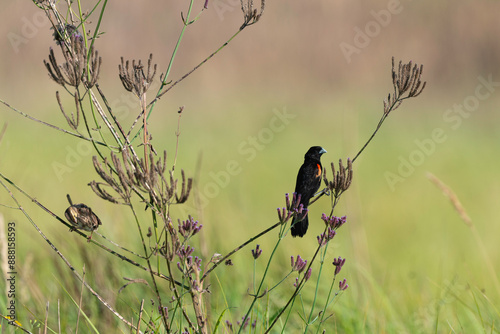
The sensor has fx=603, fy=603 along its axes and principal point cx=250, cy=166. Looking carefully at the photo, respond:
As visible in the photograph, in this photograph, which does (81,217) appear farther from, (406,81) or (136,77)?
(406,81)

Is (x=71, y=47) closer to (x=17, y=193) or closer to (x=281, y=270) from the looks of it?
(x=281, y=270)

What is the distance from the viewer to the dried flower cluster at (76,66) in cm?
178

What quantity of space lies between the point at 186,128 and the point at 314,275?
17.3 feet

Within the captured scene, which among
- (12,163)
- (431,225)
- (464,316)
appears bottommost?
(464,316)

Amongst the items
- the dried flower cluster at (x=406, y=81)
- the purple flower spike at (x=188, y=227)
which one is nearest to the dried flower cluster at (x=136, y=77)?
the purple flower spike at (x=188, y=227)

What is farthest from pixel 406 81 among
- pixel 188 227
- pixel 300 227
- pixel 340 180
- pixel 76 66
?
pixel 76 66

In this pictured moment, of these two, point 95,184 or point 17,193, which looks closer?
point 95,184

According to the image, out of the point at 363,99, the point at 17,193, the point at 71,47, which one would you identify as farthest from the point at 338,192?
the point at 363,99

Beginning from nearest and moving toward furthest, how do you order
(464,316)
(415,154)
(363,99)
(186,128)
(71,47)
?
(71,47)
(464,316)
(415,154)
(186,128)
(363,99)

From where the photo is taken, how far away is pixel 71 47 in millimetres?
1830

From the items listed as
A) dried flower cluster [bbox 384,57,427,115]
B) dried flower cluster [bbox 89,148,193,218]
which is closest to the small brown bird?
dried flower cluster [bbox 89,148,193,218]

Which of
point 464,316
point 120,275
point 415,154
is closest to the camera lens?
point 120,275

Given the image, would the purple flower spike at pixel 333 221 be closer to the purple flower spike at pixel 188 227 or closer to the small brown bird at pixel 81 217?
the purple flower spike at pixel 188 227

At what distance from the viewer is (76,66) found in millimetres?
1775
